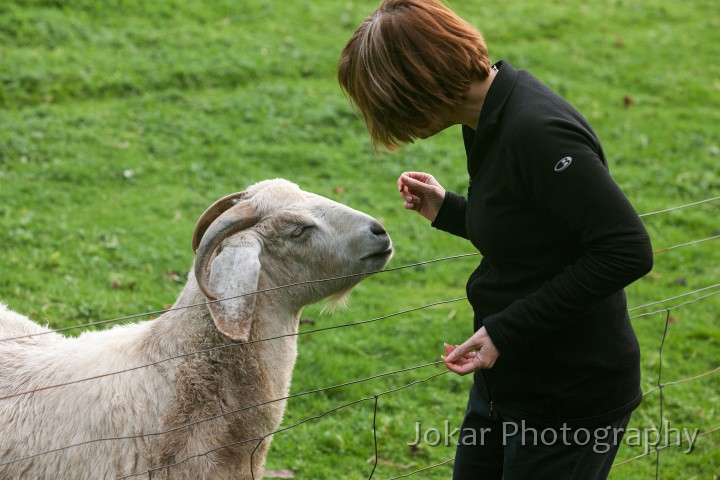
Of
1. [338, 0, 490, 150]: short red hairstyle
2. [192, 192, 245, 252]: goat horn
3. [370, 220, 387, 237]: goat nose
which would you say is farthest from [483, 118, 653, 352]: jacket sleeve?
[192, 192, 245, 252]: goat horn

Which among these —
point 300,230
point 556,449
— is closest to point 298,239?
point 300,230

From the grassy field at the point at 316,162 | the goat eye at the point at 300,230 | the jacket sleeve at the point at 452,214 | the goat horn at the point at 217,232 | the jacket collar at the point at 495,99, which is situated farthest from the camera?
the grassy field at the point at 316,162

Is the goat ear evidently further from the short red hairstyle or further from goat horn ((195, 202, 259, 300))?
the short red hairstyle

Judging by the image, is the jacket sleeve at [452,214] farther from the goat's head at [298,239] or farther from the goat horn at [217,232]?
the goat horn at [217,232]

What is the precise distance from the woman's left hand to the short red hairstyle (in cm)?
74

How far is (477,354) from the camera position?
2619mm

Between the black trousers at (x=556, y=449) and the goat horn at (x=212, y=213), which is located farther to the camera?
the goat horn at (x=212, y=213)

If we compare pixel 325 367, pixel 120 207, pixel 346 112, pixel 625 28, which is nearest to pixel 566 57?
pixel 625 28

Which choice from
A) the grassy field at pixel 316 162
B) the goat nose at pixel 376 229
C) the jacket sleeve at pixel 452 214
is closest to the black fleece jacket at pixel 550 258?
the jacket sleeve at pixel 452 214

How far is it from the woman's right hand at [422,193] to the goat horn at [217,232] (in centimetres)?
65

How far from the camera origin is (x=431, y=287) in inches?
269

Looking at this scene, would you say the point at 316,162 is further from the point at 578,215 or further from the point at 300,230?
the point at 578,215

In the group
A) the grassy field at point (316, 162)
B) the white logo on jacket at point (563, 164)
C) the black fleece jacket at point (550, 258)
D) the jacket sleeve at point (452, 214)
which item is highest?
the white logo on jacket at point (563, 164)

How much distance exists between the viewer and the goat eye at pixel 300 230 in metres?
3.43
